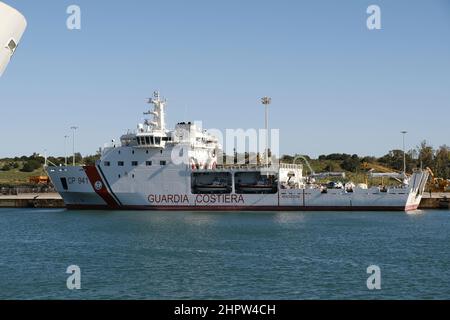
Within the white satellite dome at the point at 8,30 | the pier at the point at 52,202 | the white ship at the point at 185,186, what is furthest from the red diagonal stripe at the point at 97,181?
the white satellite dome at the point at 8,30

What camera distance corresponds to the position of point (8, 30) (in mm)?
9953

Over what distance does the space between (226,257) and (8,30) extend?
13.9 meters

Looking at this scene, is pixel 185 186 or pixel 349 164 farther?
pixel 349 164

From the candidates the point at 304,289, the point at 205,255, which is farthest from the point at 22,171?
the point at 304,289

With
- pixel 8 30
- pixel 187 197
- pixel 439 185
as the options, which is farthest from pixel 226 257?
pixel 439 185

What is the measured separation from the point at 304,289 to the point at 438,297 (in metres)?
3.68

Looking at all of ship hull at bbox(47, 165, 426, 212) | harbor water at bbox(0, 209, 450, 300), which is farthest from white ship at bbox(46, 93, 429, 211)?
harbor water at bbox(0, 209, 450, 300)

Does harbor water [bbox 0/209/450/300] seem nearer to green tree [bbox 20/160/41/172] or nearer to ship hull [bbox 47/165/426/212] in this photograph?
ship hull [bbox 47/165/426/212]

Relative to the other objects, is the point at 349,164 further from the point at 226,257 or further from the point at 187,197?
the point at 226,257

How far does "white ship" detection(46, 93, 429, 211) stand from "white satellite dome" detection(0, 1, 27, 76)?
32.4 metres

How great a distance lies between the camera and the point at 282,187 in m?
42.9

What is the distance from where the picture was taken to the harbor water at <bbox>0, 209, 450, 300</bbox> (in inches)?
655
